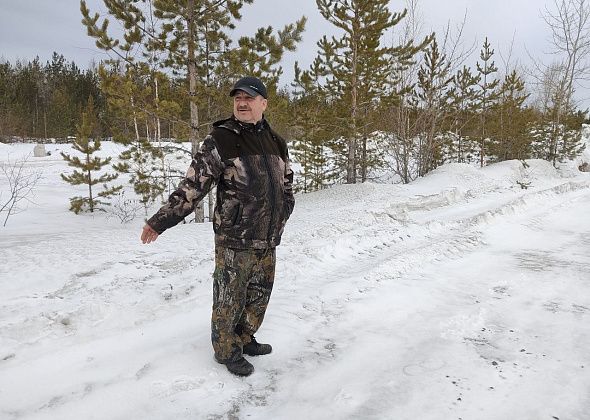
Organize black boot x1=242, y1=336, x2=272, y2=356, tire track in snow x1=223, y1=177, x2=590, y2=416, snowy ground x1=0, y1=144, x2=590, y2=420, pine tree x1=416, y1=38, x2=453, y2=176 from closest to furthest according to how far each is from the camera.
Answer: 1. snowy ground x1=0, y1=144, x2=590, y2=420
2. black boot x1=242, y1=336, x2=272, y2=356
3. tire track in snow x1=223, y1=177, x2=590, y2=416
4. pine tree x1=416, y1=38, x2=453, y2=176

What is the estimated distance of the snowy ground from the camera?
226 cm

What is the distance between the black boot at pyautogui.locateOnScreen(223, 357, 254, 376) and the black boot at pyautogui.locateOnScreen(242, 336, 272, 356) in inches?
7.6

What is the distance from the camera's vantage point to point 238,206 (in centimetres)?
238

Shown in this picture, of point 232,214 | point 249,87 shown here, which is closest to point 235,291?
point 232,214

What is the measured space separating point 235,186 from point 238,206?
0.12 meters

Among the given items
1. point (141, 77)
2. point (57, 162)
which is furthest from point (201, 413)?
point (57, 162)

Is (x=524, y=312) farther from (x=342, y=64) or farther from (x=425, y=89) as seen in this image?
(x=425, y=89)

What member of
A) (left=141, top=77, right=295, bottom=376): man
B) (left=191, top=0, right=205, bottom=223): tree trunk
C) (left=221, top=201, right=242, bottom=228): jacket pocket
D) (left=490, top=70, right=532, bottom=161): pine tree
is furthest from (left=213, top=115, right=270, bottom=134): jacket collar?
(left=490, top=70, right=532, bottom=161): pine tree

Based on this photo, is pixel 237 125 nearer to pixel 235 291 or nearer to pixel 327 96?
pixel 235 291

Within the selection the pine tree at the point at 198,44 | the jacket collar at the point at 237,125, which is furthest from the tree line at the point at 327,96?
the jacket collar at the point at 237,125

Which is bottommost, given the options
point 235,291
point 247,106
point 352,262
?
point 352,262

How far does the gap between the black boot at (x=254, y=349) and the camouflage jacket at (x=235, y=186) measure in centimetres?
77

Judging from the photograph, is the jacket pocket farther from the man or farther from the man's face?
the man's face

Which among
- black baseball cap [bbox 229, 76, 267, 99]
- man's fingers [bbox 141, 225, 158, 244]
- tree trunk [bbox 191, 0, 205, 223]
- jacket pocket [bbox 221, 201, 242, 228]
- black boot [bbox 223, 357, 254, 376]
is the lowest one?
black boot [bbox 223, 357, 254, 376]
